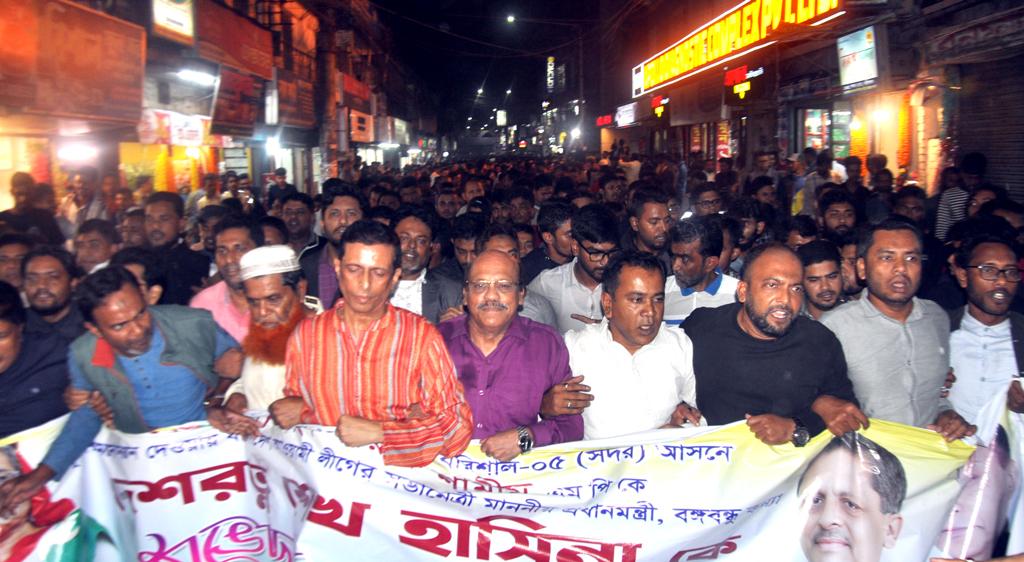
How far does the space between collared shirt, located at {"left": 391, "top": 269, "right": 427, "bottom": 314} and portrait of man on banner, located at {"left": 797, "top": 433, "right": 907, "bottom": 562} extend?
9.19ft

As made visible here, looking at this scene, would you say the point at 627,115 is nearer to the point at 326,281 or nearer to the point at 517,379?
the point at 326,281

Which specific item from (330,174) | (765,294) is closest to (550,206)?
(765,294)

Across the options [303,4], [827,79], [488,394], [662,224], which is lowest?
[488,394]

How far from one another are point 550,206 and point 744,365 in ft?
11.1

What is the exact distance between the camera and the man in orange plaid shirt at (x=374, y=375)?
3.38 metres

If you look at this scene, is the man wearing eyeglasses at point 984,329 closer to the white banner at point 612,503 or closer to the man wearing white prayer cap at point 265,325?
the white banner at point 612,503

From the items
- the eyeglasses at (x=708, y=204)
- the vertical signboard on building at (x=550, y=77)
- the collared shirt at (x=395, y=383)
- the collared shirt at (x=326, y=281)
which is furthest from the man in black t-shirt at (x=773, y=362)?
the vertical signboard on building at (x=550, y=77)

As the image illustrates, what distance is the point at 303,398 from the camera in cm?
357

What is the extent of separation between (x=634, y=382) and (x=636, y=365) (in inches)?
3.3

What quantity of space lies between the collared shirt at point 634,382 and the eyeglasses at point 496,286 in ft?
1.59

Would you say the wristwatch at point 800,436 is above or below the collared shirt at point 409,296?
below

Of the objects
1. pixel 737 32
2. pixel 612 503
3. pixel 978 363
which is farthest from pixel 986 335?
pixel 737 32

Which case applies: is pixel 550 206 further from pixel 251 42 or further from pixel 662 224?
pixel 251 42

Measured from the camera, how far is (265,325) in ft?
13.3
